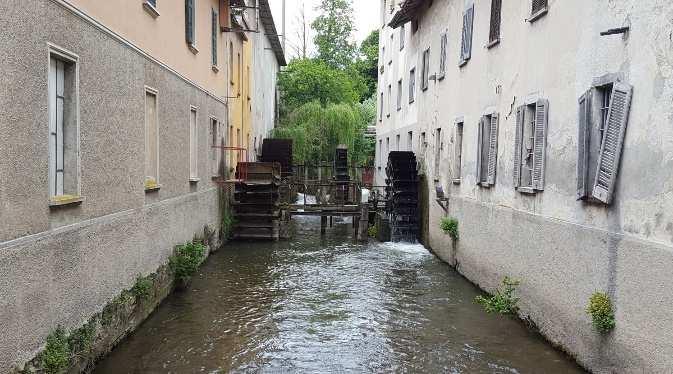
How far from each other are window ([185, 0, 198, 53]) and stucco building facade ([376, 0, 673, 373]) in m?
5.31

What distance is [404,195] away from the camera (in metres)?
15.2

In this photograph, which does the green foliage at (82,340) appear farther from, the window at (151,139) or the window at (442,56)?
the window at (442,56)

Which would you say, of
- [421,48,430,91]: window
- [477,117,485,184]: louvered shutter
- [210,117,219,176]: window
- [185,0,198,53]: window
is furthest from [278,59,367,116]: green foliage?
[477,117,485,184]: louvered shutter

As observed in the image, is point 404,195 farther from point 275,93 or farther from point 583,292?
point 275,93

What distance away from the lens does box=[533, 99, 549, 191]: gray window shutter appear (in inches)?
274

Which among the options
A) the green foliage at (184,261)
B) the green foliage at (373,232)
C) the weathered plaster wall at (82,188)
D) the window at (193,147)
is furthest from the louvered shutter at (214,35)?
the green foliage at (373,232)

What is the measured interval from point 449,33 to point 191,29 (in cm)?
584

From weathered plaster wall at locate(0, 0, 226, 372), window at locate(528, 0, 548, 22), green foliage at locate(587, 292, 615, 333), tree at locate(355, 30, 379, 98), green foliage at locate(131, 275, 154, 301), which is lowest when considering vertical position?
green foliage at locate(131, 275, 154, 301)

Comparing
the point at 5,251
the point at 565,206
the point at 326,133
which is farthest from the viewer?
the point at 326,133

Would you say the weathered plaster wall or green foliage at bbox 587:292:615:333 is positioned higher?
the weathered plaster wall

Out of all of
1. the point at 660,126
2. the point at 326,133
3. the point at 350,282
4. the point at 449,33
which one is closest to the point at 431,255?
the point at 350,282

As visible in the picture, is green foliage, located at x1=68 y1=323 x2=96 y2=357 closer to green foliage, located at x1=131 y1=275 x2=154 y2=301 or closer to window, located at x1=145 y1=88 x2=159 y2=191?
green foliage, located at x1=131 y1=275 x2=154 y2=301

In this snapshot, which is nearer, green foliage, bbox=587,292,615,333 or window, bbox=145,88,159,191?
green foliage, bbox=587,292,615,333

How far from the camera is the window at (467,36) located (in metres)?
10.9
